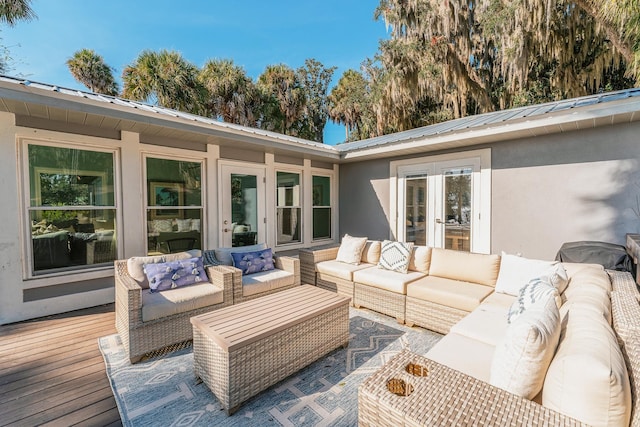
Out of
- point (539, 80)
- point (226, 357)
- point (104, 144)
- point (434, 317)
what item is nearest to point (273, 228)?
point (104, 144)

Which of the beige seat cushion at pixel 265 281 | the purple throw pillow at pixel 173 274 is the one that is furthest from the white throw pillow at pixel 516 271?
the purple throw pillow at pixel 173 274

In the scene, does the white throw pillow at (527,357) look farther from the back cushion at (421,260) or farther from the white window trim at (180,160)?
the white window trim at (180,160)

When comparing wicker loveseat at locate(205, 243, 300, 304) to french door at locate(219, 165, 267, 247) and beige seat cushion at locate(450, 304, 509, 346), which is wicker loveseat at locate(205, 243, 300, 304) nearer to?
french door at locate(219, 165, 267, 247)

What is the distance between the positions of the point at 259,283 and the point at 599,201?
4.85 metres

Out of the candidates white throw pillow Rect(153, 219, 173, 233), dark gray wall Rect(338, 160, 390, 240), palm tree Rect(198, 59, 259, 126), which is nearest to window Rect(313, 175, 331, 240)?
dark gray wall Rect(338, 160, 390, 240)

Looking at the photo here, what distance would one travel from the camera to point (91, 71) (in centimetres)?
1025

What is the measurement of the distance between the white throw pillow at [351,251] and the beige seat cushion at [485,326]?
199cm

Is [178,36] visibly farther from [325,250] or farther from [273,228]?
[325,250]

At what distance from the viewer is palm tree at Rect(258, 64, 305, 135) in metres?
12.4

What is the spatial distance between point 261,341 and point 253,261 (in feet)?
6.35

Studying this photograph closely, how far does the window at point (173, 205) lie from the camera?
14.6 ft

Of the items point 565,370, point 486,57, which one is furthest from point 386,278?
point 486,57

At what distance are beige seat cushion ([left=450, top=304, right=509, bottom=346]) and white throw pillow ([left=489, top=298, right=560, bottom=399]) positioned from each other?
0.77m

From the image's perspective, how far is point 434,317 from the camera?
309 cm
